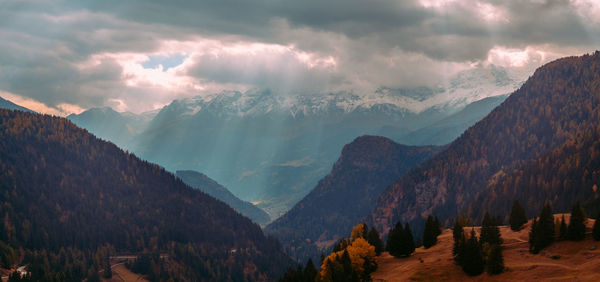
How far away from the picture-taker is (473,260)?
12700 cm

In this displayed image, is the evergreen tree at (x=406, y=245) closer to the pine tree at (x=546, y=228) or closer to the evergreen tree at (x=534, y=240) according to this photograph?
the evergreen tree at (x=534, y=240)

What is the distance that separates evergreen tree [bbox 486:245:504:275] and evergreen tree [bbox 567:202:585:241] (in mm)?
20549

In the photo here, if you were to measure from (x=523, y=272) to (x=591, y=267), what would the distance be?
13602mm

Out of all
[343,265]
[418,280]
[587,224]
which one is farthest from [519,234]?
[343,265]

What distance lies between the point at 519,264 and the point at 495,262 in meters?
5.80

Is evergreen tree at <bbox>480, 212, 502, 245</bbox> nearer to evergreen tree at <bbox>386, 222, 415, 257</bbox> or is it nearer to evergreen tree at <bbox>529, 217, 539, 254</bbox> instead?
evergreen tree at <bbox>529, 217, 539, 254</bbox>

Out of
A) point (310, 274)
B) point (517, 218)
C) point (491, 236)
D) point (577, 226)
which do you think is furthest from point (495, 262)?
point (310, 274)

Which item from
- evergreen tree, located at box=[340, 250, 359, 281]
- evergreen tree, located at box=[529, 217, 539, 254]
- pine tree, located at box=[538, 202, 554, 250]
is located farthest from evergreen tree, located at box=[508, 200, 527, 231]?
evergreen tree, located at box=[340, 250, 359, 281]

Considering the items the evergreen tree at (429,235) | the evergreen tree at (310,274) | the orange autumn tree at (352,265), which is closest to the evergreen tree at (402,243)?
the evergreen tree at (429,235)

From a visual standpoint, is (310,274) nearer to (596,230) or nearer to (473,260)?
(473,260)

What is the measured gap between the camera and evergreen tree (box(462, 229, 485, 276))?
415 feet

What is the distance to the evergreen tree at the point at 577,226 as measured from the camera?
128000 mm

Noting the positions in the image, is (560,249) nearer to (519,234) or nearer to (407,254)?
(519,234)

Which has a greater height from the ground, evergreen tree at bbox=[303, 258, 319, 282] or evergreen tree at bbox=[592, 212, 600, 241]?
evergreen tree at bbox=[592, 212, 600, 241]
